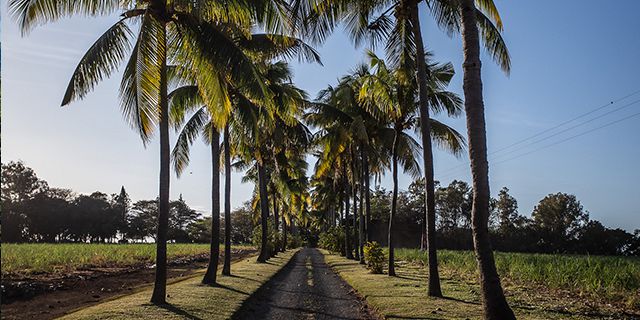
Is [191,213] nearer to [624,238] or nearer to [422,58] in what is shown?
[624,238]

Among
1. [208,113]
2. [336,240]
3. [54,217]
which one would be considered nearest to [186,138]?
[208,113]

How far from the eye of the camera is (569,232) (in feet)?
195

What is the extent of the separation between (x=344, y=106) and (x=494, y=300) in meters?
16.6

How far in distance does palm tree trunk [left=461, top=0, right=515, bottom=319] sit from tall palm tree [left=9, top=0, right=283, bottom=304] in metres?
4.85

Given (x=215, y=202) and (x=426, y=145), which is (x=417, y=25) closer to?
(x=426, y=145)

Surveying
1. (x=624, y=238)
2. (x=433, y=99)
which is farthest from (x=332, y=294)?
(x=624, y=238)

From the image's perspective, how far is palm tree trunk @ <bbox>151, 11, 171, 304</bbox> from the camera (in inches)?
432

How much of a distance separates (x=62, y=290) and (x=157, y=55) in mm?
9952

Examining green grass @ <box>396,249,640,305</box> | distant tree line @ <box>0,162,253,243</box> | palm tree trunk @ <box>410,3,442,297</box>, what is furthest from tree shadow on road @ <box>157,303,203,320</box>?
distant tree line @ <box>0,162,253,243</box>

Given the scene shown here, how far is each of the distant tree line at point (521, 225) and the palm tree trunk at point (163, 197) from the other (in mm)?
34624

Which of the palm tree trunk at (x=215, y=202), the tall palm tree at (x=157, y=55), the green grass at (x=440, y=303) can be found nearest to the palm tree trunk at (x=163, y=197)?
the tall palm tree at (x=157, y=55)

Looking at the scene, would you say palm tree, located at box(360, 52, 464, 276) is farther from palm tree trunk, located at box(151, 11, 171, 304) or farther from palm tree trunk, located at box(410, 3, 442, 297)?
palm tree trunk, located at box(151, 11, 171, 304)

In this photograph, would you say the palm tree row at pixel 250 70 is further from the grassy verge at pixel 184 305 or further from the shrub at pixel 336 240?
the shrub at pixel 336 240

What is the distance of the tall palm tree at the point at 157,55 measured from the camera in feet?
34.6
